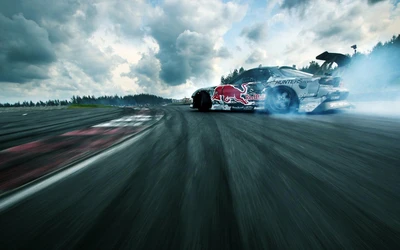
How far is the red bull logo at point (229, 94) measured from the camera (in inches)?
282

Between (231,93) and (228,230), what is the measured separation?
693 cm

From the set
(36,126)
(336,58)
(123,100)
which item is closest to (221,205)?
(36,126)

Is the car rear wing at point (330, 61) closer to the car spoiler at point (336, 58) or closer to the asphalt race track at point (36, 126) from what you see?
the car spoiler at point (336, 58)

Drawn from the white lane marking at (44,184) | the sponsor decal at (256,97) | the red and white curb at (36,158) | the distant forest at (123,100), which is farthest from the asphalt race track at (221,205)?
the distant forest at (123,100)

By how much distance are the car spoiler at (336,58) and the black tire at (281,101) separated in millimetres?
1885

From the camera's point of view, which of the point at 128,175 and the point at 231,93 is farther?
the point at 231,93

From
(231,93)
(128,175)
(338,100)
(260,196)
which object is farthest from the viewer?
(231,93)

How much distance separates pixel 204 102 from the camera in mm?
8383

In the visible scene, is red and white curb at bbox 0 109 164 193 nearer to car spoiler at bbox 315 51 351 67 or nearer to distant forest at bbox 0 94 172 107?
car spoiler at bbox 315 51 351 67

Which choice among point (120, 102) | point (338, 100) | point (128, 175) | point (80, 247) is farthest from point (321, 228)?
point (120, 102)

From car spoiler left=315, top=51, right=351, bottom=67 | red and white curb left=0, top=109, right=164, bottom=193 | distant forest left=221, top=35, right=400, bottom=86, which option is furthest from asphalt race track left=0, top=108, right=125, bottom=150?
distant forest left=221, top=35, right=400, bottom=86

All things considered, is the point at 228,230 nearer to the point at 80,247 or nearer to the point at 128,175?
the point at 80,247

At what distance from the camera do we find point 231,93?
7.52m

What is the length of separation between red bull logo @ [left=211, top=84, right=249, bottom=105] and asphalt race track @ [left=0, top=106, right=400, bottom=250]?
208 inches
